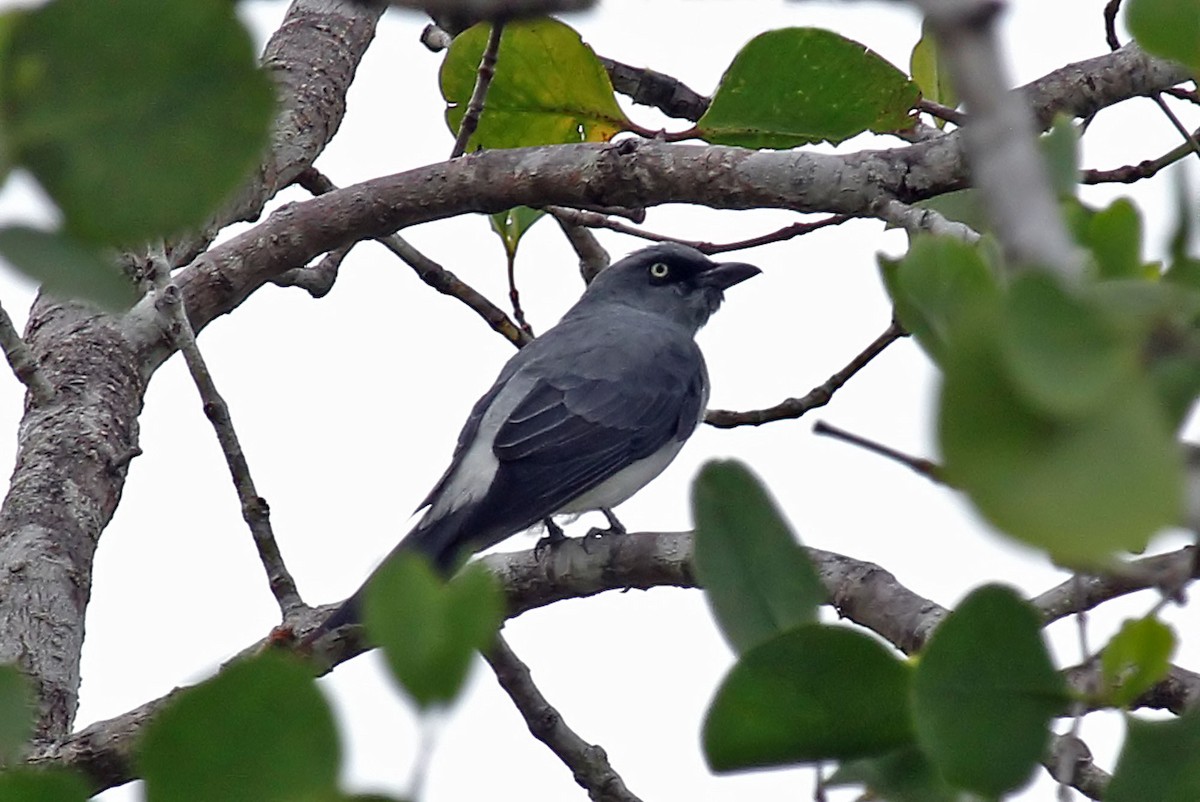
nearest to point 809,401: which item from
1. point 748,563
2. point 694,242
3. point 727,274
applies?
point 694,242

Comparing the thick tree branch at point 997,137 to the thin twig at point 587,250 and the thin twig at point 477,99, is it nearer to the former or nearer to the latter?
the thin twig at point 477,99

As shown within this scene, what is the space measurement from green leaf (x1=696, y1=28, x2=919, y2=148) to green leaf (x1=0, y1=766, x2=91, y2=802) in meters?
2.90

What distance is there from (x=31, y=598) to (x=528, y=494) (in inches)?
91.1

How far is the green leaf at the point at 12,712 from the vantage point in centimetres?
112

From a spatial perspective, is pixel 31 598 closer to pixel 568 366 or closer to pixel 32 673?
pixel 32 673

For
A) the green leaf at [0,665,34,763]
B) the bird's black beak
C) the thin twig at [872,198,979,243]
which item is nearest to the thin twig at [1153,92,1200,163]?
the thin twig at [872,198,979,243]

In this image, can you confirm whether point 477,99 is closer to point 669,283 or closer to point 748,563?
point 748,563

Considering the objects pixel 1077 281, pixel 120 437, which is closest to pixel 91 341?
pixel 120 437

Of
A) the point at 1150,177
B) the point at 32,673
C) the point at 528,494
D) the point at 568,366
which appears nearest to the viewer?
the point at 32,673

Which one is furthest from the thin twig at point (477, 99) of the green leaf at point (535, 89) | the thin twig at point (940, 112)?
the thin twig at point (940, 112)

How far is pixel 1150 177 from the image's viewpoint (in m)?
4.11

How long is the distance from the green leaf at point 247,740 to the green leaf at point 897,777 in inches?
21.4

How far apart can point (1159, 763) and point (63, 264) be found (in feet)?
3.04

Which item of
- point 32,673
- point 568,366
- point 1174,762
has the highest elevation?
point 568,366
